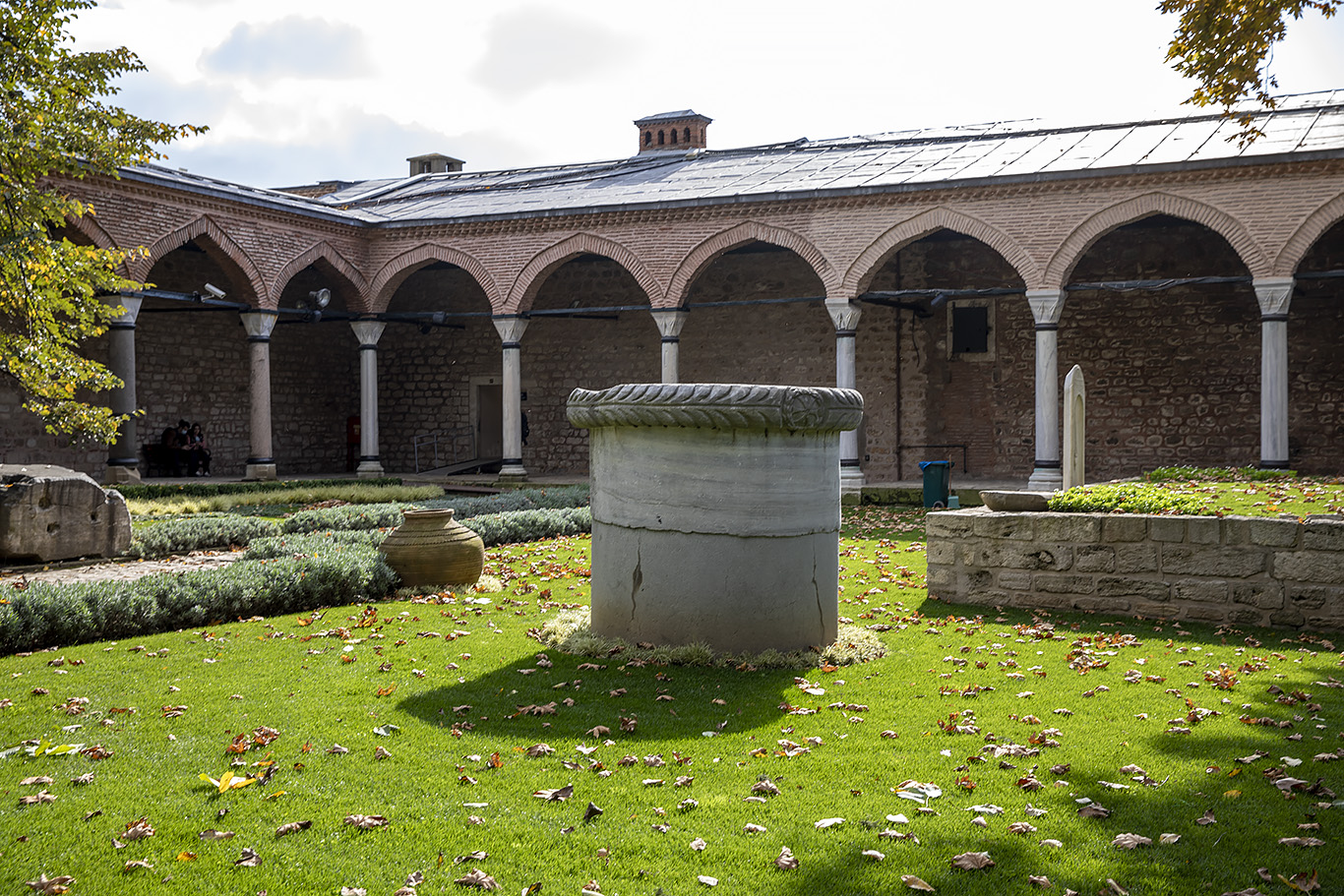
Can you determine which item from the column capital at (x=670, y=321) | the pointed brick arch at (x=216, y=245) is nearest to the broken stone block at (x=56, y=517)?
the pointed brick arch at (x=216, y=245)

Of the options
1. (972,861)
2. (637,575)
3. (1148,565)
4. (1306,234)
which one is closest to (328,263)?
(1306,234)

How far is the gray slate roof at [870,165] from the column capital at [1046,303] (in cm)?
161

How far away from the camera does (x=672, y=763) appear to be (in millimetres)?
4000

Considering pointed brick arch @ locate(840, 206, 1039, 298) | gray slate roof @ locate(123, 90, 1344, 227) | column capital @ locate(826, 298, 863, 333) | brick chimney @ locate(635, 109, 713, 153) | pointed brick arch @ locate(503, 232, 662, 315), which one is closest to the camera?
gray slate roof @ locate(123, 90, 1344, 227)

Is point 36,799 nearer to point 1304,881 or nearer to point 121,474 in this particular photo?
point 1304,881

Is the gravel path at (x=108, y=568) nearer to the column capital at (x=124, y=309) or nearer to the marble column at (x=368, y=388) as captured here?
the column capital at (x=124, y=309)

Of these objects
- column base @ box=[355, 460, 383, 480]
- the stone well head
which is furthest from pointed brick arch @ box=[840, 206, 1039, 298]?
the stone well head

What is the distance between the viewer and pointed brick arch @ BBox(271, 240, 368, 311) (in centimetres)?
1878

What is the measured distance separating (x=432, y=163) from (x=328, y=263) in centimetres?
1302

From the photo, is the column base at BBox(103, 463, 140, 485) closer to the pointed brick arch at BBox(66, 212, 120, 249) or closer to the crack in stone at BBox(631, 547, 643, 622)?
the pointed brick arch at BBox(66, 212, 120, 249)

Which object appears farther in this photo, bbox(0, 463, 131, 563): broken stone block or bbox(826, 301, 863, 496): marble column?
bbox(826, 301, 863, 496): marble column

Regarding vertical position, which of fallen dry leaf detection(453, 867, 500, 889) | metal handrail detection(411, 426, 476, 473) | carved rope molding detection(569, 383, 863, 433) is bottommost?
fallen dry leaf detection(453, 867, 500, 889)

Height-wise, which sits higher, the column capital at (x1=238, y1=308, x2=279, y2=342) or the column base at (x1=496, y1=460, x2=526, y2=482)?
the column capital at (x1=238, y1=308, x2=279, y2=342)

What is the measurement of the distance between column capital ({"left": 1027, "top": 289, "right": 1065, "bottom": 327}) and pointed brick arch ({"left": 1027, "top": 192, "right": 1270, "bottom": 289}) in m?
0.09
